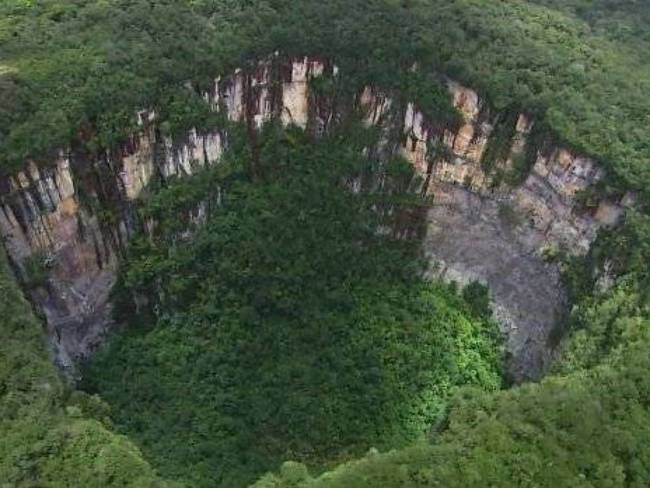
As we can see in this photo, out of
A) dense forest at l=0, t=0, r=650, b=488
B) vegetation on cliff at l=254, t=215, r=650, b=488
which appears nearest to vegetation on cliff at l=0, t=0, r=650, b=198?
dense forest at l=0, t=0, r=650, b=488

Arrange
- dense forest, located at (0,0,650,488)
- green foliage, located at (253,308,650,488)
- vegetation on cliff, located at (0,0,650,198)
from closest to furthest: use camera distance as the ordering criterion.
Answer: green foliage, located at (253,308,650,488) → dense forest, located at (0,0,650,488) → vegetation on cliff, located at (0,0,650,198)

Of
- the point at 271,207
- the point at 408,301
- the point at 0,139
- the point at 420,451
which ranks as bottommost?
the point at 408,301

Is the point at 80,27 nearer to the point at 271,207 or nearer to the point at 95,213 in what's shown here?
the point at 95,213

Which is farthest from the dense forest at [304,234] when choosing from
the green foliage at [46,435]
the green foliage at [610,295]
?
the green foliage at [46,435]

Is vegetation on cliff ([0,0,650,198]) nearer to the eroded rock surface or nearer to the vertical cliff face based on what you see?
the vertical cliff face

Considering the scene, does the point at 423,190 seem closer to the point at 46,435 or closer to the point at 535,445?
the point at 535,445

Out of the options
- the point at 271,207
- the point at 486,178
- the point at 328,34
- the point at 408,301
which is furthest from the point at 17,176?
the point at 486,178
